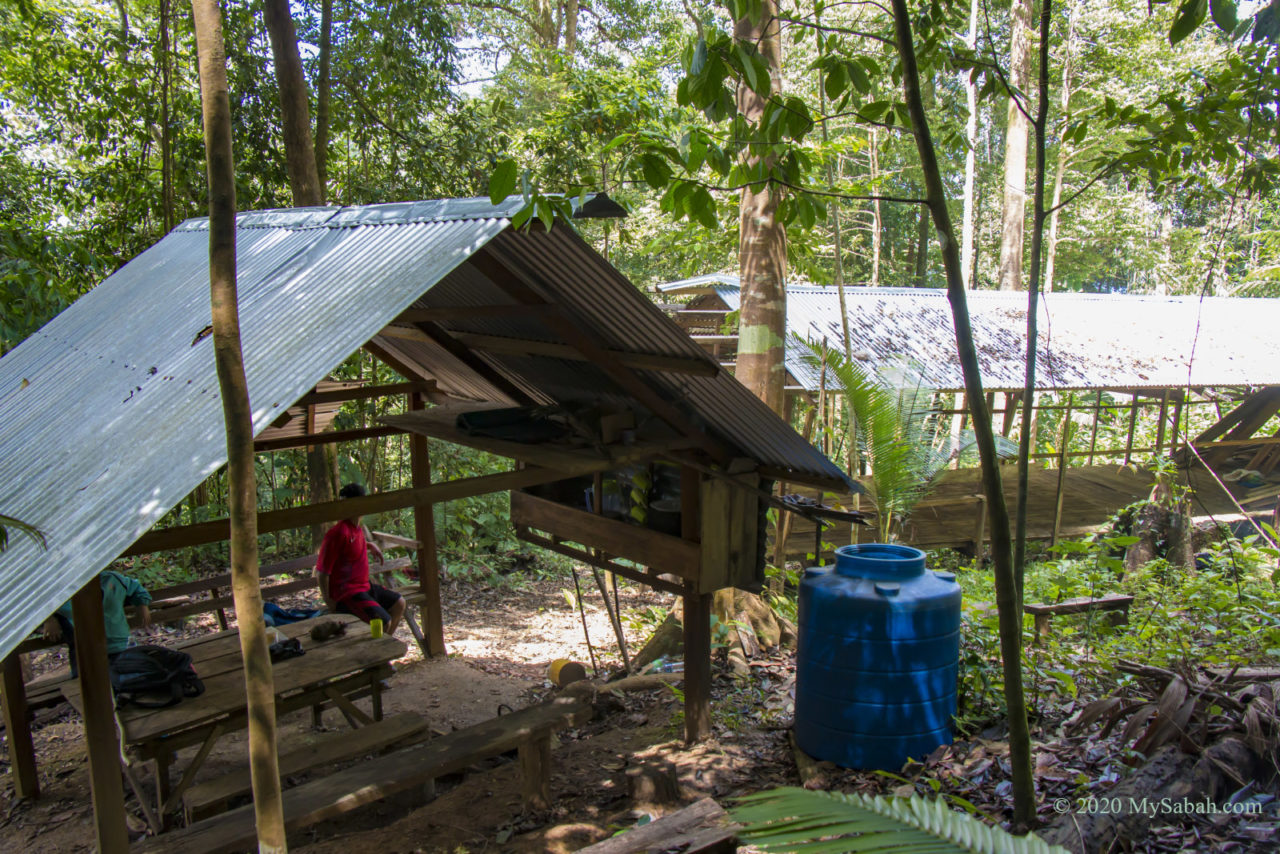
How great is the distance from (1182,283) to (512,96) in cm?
1842

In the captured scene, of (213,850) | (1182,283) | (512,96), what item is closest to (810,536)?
(213,850)

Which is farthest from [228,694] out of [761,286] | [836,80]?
[761,286]

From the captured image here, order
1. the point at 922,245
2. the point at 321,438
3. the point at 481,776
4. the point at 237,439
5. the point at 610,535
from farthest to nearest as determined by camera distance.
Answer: the point at 922,245 < the point at 321,438 < the point at 610,535 < the point at 481,776 < the point at 237,439

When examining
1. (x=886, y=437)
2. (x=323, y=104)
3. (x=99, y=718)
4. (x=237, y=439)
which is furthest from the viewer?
(x=323, y=104)

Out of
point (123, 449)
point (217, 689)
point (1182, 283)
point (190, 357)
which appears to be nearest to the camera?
point (123, 449)

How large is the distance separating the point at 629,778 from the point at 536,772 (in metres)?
0.58

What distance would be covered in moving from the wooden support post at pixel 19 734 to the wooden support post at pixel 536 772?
307 centimetres

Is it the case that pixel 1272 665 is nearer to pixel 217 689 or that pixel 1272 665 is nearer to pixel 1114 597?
pixel 1114 597

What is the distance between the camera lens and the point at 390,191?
10.6 m

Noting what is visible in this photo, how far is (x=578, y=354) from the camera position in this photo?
433 centimetres

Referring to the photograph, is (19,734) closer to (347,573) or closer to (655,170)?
(347,573)

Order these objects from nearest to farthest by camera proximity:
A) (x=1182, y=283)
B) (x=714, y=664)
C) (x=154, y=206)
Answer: (x=714, y=664) < (x=154, y=206) < (x=1182, y=283)

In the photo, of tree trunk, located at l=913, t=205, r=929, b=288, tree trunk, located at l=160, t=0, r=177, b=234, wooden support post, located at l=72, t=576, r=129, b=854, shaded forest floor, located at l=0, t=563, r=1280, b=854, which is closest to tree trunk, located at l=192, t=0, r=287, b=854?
wooden support post, located at l=72, t=576, r=129, b=854

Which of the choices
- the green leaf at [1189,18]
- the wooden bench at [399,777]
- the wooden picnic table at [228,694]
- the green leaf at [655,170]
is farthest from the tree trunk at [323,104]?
the green leaf at [1189,18]
